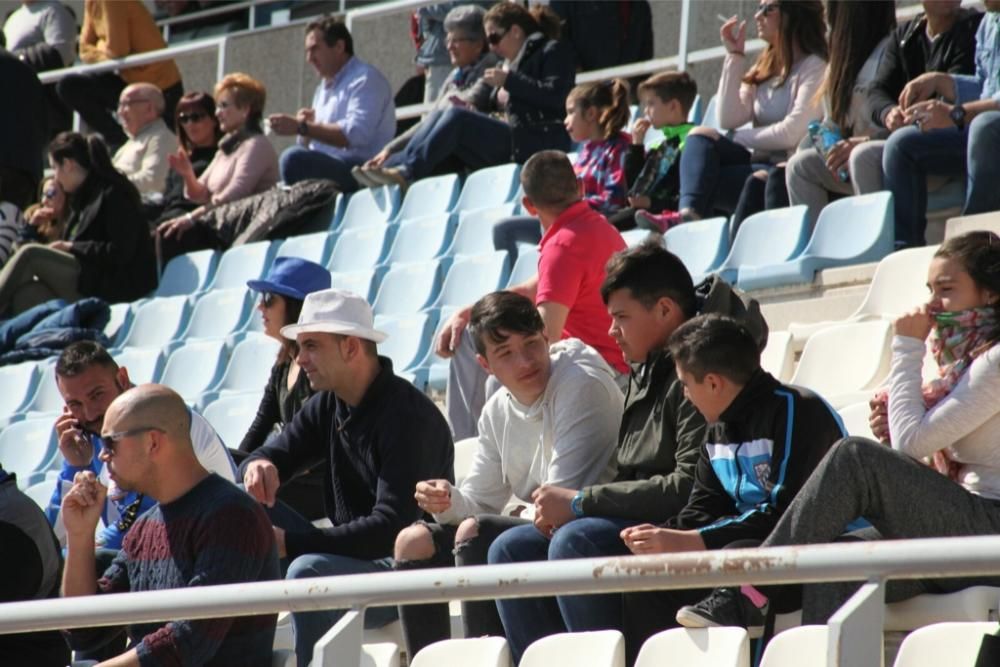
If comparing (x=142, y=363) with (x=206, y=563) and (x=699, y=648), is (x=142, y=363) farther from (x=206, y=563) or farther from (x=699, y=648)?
(x=699, y=648)

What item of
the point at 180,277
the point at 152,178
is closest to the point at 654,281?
the point at 180,277

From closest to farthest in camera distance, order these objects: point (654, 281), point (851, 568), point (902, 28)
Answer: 1. point (851, 568)
2. point (654, 281)
3. point (902, 28)

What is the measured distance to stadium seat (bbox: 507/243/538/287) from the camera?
6883 millimetres

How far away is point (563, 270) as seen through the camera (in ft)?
17.9

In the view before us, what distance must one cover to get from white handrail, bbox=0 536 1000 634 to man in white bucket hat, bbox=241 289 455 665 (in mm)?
1261

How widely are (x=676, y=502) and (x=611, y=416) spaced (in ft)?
1.69

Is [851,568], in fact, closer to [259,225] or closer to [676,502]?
[676,502]

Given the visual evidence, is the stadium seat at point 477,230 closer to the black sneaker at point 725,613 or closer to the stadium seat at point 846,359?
the stadium seat at point 846,359

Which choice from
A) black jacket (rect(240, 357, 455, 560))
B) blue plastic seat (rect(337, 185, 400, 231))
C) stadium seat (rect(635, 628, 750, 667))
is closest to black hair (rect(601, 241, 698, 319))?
black jacket (rect(240, 357, 455, 560))

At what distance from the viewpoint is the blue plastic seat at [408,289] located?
7340mm

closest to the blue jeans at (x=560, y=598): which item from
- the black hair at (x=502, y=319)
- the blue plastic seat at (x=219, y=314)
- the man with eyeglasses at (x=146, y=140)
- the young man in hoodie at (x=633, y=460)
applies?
the young man in hoodie at (x=633, y=460)

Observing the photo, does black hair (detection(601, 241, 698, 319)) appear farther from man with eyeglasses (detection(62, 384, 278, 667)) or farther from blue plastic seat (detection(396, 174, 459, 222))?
blue plastic seat (detection(396, 174, 459, 222))

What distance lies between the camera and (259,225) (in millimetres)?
8719

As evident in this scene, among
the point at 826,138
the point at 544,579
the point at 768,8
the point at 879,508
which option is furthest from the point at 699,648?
the point at 768,8
